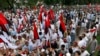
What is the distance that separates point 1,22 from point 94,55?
4307mm

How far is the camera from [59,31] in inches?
766

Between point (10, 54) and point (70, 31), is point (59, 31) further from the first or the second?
point (10, 54)

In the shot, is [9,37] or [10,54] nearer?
[10,54]

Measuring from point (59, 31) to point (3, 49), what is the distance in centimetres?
426

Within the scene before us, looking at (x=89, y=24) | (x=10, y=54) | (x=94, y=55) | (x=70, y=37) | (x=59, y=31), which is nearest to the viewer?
(x=10, y=54)

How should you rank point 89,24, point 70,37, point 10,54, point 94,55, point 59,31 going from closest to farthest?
point 10,54 → point 94,55 → point 70,37 → point 59,31 → point 89,24

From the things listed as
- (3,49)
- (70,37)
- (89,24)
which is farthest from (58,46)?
(89,24)

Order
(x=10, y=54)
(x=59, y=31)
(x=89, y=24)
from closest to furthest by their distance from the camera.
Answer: (x=10, y=54) → (x=59, y=31) → (x=89, y=24)

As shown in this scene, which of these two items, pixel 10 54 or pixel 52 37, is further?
pixel 52 37

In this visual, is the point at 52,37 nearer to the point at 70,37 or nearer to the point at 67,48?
the point at 70,37

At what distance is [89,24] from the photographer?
25.6m

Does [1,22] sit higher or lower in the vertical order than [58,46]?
higher

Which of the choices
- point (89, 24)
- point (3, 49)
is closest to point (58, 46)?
point (3, 49)

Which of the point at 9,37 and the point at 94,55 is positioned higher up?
the point at 9,37
